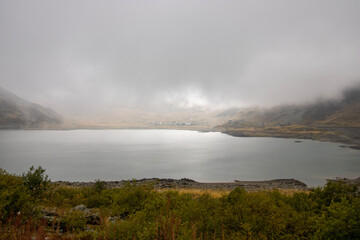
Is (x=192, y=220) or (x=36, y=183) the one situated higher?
(x=192, y=220)

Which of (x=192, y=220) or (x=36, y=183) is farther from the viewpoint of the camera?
(x=36, y=183)

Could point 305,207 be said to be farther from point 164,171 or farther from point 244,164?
point 244,164

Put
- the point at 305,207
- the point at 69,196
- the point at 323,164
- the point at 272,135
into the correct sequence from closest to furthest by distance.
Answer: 1. the point at 305,207
2. the point at 69,196
3. the point at 323,164
4. the point at 272,135

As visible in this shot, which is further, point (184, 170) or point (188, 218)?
point (184, 170)

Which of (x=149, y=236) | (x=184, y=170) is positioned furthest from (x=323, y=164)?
(x=149, y=236)

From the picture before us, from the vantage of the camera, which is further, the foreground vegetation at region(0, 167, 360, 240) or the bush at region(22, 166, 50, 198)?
the bush at region(22, 166, 50, 198)

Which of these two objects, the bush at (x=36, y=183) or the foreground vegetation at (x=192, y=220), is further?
the bush at (x=36, y=183)

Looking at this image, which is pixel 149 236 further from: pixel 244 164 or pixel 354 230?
pixel 244 164

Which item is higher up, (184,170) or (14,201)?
(14,201)

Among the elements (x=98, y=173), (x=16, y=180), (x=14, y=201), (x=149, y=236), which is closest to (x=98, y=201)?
(x=16, y=180)

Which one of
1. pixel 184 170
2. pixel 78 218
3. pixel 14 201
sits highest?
pixel 14 201

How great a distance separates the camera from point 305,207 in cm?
966

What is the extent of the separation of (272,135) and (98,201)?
518 ft

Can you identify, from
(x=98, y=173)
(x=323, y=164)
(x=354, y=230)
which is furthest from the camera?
(x=323, y=164)
